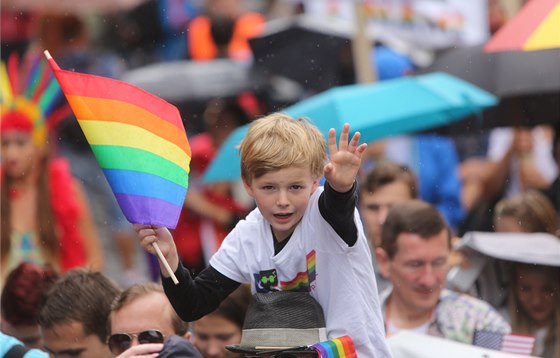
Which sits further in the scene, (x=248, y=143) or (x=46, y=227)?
(x=46, y=227)

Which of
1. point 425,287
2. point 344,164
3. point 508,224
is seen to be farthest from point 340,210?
point 508,224

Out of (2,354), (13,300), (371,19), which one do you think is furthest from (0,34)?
(2,354)

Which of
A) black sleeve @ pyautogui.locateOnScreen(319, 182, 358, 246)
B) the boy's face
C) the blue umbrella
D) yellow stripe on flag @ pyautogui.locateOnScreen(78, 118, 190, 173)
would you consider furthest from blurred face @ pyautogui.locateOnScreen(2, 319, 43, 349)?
black sleeve @ pyautogui.locateOnScreen(319, 182, 358, 246)

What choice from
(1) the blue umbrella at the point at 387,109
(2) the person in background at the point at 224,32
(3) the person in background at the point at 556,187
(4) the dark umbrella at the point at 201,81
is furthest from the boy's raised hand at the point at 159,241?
(2) the person in background at the point at 224,32

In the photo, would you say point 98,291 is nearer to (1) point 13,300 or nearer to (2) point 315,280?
(1) point 13,300

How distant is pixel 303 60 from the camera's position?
438 inches

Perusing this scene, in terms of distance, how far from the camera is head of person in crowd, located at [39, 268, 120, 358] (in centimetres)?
621

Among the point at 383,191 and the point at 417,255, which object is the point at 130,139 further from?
the point at 383,191

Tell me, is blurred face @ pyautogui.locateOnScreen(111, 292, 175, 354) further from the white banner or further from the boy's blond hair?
the white banner

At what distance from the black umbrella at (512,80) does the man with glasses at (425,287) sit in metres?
1.82

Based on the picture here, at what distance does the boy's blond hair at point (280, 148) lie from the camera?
4773mm

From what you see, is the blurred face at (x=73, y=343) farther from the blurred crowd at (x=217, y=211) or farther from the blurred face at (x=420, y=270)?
the blurred face at (x=420, y=270)

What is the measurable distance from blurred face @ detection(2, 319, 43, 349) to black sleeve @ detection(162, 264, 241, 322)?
2005 mm

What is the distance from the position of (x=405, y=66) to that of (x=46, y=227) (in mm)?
3097
